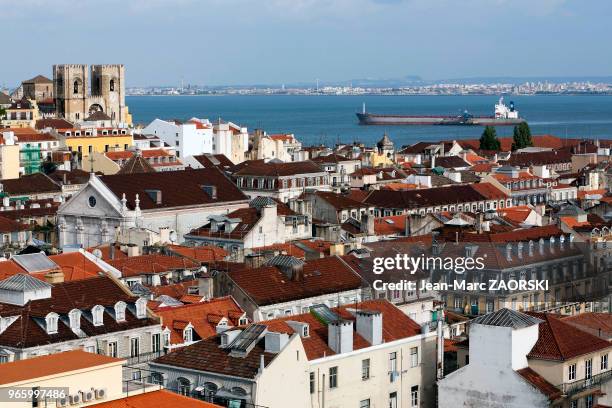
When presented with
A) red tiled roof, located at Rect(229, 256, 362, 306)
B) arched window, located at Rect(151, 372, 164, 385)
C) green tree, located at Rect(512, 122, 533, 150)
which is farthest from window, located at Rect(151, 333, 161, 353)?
green tree, located at Rect(512, 122, 533, 150)

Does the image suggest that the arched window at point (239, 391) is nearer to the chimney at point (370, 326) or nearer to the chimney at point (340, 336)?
the chimney at point (340, 336)

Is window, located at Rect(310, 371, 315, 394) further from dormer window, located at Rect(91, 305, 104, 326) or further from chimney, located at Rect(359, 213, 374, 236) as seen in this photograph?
chimney, located at Rect(359, 213, 374, 236)

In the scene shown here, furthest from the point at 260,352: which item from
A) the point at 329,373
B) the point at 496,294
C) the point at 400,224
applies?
the point at 400,224

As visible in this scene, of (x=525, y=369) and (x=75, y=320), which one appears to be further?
(x=75, y=320)

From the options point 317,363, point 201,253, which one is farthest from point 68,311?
point 201,253

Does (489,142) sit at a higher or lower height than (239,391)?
lower

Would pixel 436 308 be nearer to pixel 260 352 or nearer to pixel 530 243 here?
pixel 530 243

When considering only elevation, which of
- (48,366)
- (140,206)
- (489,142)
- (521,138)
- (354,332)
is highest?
(48,366)

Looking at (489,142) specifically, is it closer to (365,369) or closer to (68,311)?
(365,369)
